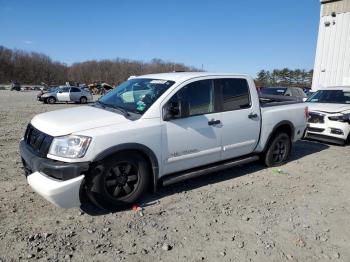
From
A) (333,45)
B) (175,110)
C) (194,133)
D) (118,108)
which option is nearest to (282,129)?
(194,133)

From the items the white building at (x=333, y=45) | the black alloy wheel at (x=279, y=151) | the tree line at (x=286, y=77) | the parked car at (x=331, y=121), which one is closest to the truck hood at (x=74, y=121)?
the black alloy wheel at (x=279, y=151)

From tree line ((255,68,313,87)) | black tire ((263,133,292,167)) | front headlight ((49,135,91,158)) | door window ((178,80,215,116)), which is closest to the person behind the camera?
front headlight ((49,135,91,158))

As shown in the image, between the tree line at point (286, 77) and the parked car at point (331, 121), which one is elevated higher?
the parked car at point (331, 121)

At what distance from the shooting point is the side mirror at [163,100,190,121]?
4578 millimetres

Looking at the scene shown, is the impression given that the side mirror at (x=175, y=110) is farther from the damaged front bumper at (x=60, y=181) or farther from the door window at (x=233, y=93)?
the damaged front bumper at (x=60, y=181)

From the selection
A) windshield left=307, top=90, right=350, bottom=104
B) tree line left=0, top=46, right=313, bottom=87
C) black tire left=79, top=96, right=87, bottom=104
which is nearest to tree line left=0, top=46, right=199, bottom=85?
tree line left=0, top=46, right=313, bottom=87

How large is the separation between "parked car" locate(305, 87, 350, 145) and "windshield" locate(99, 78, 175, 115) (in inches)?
194

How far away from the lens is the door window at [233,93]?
539 cm

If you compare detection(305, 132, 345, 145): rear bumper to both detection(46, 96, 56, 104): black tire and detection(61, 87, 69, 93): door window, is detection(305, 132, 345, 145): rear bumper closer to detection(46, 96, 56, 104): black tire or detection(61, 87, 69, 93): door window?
detection(61, 87, 69, 93): door window

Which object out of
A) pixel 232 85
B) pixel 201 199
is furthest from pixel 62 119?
pixel 232 85

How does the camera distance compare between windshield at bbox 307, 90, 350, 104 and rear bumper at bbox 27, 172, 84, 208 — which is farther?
windshield at bbox 307, 90, 350, 104

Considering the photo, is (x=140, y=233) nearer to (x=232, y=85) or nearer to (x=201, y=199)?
(x=201, y=199)

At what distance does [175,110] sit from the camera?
4.61 m

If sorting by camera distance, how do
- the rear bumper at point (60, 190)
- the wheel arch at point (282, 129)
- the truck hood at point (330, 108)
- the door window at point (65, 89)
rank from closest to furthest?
the rear bumper at point (60, 190) → the wheel arch at point (282, 129) → the truck hood at point (330, 108) → the door window at point (65, 89)
